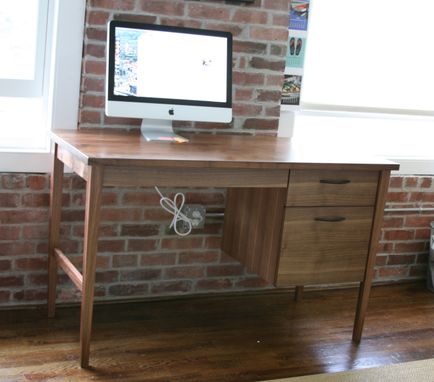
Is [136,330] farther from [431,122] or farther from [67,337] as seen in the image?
[431,122]

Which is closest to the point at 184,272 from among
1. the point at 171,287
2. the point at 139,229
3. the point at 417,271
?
the point at 171,287

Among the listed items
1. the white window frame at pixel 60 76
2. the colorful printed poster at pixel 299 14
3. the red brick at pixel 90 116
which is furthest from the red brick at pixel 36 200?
the colorful printed poster at pixel 299 14

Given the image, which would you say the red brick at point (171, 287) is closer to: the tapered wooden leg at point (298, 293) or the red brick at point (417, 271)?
the tapered wooden leg at point (298, 293)

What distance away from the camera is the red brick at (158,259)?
3.14 m

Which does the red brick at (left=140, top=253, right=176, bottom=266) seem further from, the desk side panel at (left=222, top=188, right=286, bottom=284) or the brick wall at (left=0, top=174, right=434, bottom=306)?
the desk side panel at (left=222, top=188, right=286, bottom=284)

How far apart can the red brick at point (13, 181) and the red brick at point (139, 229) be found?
466 mm

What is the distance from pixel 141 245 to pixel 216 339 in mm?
546

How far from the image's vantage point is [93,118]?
292cm

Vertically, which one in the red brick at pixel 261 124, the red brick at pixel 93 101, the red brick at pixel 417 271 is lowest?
the red brick at pixel 417 271

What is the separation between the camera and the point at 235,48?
10.2 feet

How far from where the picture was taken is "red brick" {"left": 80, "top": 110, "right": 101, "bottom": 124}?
2902 mm

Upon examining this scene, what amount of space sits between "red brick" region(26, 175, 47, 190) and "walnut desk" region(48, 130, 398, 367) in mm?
94

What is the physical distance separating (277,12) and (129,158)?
1204 millimetres

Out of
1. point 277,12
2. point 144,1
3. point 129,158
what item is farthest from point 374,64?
point 129,158
